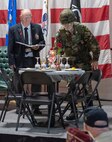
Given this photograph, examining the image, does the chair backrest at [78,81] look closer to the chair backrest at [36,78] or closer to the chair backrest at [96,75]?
the chair backrest at [36,78]

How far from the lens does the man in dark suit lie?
5.45 m

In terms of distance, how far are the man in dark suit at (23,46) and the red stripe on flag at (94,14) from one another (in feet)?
5.82

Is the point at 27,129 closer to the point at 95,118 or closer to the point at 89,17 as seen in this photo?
the point at 95,118

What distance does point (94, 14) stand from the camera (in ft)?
23.2

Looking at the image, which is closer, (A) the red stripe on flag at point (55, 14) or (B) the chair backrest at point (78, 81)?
(B) the chair backrest at point (78, 81)

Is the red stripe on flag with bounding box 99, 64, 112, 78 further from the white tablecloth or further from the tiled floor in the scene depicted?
the white tablecloth

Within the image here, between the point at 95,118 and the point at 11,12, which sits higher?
the point at 11,12

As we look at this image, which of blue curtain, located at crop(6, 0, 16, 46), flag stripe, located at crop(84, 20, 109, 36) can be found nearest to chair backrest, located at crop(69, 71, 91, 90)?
flag stripe, located at crop(84, 20, 109, 36)

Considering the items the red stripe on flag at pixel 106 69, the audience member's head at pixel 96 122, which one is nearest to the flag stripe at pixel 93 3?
the red stripe on flag at pixel 106 69

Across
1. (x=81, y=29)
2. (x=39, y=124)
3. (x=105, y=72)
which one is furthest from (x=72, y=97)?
(x=105, y=72)

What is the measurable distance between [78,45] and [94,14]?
6.62 feet

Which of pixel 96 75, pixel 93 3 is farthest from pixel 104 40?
pixel 96 75

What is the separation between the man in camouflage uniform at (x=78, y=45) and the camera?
16.9 feet

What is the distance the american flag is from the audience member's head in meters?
4.81
